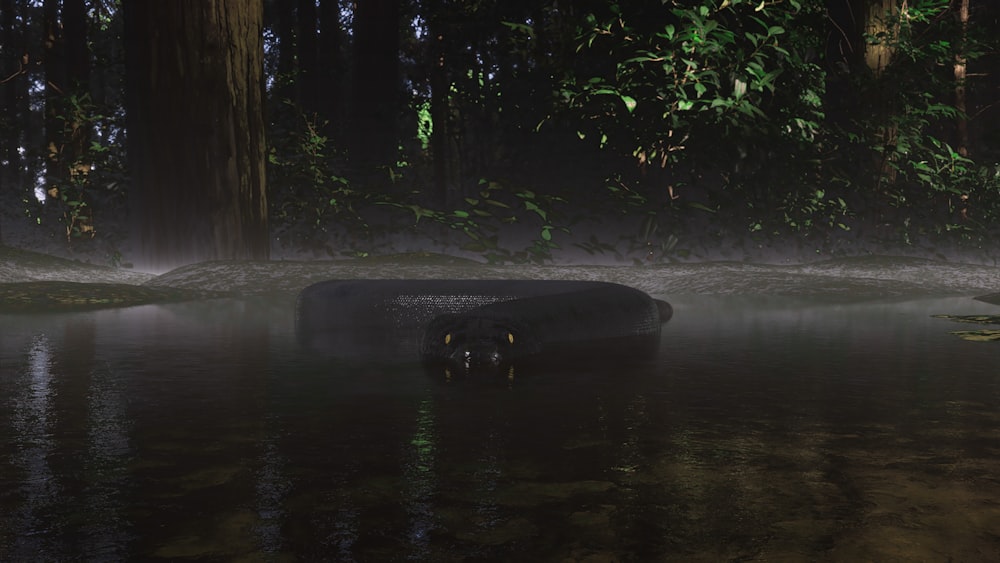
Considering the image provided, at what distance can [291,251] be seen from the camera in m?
12.1

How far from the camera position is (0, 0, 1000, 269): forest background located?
9.40 m

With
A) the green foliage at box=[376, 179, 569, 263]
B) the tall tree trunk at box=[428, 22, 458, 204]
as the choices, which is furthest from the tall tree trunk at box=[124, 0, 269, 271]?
the tall tree trunk at box=[428, 22, 458, 204]

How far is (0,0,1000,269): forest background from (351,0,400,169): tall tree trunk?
1.0 inches

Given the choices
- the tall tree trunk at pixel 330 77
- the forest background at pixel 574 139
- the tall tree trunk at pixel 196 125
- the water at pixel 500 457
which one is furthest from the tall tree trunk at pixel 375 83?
the water at pixel 500 457

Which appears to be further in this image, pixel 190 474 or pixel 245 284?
pixel 245 284

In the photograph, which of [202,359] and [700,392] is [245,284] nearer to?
[202,359]

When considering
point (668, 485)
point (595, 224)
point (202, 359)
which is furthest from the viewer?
point (595, 224)

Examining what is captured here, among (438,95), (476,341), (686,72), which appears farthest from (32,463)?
(438,95)

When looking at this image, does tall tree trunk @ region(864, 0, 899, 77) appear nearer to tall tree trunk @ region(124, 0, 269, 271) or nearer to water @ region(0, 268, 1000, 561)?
tall tree trunk @ region(124, 0, 269, 271)

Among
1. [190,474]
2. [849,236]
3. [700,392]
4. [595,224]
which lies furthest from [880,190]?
[190,474]

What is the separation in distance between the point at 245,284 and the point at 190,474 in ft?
20.0

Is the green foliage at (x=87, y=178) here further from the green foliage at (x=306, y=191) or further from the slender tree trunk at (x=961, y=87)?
the slender tree trunk at (x=961, y=87)

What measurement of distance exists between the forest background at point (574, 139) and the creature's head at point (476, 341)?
3.91 m

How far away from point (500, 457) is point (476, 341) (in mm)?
2154
